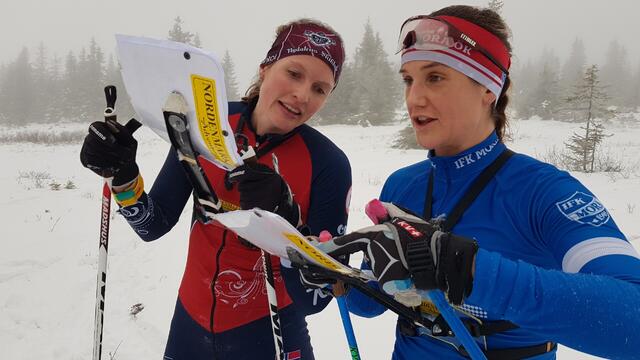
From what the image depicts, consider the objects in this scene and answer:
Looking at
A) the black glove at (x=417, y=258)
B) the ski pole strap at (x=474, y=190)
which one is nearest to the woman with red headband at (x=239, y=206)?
the ski pole strap at (x=474, y=190)

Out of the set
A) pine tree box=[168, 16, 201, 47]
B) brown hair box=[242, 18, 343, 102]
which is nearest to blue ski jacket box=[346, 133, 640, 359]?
brown hair box=[242, 18, 343, 102]

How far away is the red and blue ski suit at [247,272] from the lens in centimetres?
232

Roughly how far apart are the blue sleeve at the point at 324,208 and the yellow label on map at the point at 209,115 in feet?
2.39

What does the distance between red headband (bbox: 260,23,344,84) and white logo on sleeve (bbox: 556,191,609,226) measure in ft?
5.39

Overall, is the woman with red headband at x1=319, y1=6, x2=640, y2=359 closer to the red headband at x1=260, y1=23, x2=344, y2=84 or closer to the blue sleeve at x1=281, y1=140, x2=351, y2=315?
the blue sleeve at x1=281, y1=140, x2=351, y2=315

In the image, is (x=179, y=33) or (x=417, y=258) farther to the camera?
(x=179, y=33)

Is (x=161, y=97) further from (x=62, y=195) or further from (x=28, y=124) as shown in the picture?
(x=28, y=124)

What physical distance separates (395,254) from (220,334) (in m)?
1.56

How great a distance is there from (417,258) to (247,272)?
142 centimetres

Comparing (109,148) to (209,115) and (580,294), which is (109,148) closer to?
(209,115)

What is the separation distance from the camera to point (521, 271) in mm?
1137

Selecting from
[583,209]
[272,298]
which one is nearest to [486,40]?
[583,209]

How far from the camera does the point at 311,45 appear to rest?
242cm

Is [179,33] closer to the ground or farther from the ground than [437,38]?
farther from the ground
